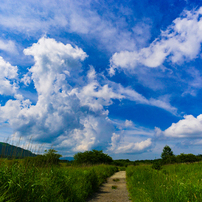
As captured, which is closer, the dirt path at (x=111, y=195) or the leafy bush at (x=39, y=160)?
the leafy bush at (x=39, y=160)

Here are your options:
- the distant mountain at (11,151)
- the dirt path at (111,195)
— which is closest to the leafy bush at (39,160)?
Result: the distant mountain at (11,151)

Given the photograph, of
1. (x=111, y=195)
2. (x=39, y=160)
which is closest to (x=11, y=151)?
(x=39, y=160)

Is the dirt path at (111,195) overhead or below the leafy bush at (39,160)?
below

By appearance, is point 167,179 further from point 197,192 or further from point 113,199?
point 113,199

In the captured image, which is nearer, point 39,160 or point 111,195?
point 39,160

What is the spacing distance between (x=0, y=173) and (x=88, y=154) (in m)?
49.7

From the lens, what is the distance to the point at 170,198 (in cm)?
400

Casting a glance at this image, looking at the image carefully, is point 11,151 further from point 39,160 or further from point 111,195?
point 111,195

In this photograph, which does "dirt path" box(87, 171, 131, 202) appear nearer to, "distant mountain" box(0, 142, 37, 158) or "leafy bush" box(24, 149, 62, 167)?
"leafy bush" box(24, 149, 62, 167)

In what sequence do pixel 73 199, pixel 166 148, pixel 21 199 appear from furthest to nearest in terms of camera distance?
pixel 166 148 → pixel 73 199 → pixel 21 199

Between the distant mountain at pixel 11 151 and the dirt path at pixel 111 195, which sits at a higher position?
the distant mountain at pixel 11 151

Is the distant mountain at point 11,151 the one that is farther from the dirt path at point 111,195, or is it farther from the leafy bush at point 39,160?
the dirt path at point 111,195

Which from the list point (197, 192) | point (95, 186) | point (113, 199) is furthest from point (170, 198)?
point (95, 186)

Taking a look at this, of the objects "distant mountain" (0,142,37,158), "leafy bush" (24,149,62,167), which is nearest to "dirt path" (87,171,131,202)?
"leafy bush" (24,149,62,167)
